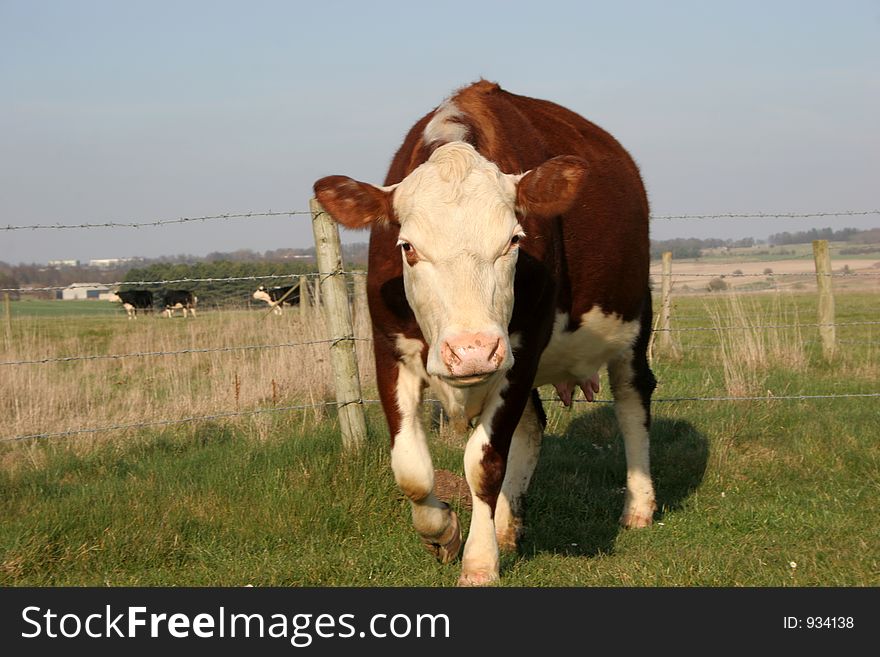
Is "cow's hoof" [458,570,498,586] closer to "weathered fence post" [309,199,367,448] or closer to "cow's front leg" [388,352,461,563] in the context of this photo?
"cow's front leg" [388,352,461,563]

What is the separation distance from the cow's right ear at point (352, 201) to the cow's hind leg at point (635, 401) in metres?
2.80

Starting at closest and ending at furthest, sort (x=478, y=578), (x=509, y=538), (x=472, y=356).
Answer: (x=472, y=356) < (x=478, y=578) < (x=509, y=538)

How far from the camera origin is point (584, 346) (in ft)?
20.8

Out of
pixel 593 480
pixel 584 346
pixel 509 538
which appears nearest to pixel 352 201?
pixel 584 346

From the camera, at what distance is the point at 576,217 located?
6059 mm

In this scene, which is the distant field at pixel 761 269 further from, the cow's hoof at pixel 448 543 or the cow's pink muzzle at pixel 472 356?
the cow's pink muzzle at pixel 472 356

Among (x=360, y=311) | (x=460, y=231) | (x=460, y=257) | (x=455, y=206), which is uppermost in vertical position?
(x=455, y=206)

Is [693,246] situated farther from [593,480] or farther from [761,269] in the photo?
[593,480]

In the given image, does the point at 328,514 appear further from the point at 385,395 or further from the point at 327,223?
the point at 327,223

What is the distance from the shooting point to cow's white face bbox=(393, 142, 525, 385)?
13.2 ft

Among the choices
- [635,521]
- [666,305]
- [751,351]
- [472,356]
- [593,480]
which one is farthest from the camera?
[666,305]

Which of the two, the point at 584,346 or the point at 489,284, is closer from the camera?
the point at 489,284

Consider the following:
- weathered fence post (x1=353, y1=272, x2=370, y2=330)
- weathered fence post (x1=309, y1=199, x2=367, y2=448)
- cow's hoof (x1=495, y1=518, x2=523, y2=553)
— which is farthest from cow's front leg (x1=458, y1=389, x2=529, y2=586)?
weathered fence post (x1=353, y1=272, x2=370, y2=330)

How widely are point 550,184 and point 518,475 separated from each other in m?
2.31
